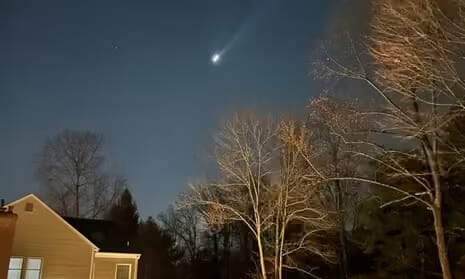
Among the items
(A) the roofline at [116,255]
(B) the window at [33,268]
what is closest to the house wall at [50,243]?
(B) the window at [33,268]

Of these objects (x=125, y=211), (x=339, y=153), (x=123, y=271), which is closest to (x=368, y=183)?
(x=339, y=153)

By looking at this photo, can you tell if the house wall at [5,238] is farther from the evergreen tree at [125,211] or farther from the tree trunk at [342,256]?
the evergreen tree at [125,211]

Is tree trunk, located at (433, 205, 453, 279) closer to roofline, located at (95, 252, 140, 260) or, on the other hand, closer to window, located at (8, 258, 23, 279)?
roofline, located at (95, 252, 140, 260)

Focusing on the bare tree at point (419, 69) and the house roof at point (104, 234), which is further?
the house roof at point (104, 234)

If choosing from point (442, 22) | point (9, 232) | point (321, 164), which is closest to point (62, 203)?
point (321, 164)

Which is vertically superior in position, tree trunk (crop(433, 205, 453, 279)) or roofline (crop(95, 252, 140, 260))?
roofline (crop(95, 252, 140, 260))

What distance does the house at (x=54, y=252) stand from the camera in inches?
784

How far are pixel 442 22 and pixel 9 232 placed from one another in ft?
26.8

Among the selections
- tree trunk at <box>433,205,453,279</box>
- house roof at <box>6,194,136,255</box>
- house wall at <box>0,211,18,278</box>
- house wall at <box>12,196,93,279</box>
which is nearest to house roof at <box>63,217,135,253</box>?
house roof at <box>6,194,136,255</box>

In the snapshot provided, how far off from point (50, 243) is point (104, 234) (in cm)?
342

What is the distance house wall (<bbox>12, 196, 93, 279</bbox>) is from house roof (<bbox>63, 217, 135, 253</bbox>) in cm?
128

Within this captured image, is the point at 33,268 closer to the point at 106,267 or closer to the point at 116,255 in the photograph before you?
the point at 106,267

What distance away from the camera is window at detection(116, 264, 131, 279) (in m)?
21.9

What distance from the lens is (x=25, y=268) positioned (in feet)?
65.0
